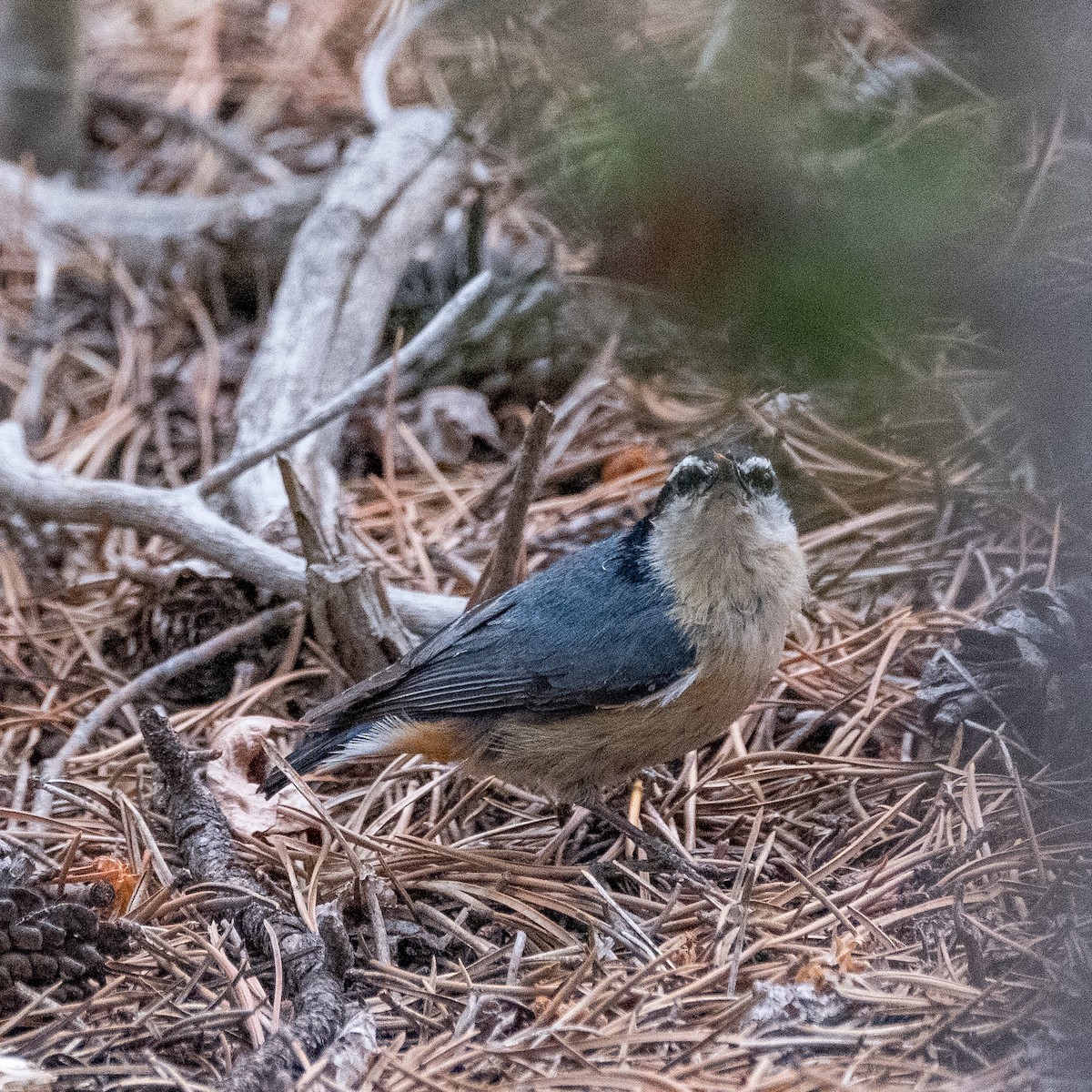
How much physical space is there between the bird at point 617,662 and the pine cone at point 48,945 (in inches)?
21.6

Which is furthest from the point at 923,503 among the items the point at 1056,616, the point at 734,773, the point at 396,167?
the point at 396,167

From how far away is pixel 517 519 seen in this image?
10.4ft

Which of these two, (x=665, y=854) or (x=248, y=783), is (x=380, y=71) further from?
(x=665, y=854)

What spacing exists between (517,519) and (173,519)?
1.06 metres

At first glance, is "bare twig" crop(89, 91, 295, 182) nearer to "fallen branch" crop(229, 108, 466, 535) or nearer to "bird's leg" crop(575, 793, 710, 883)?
"fallen branch" crop(229, 108, 466, 535)

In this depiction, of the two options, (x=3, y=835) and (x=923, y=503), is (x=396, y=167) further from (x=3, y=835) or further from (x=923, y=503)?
(x=3, y=835)

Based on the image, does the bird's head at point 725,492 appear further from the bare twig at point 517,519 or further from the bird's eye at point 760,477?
the bare twig at point 517,519

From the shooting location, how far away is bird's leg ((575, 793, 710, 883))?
2594 mm

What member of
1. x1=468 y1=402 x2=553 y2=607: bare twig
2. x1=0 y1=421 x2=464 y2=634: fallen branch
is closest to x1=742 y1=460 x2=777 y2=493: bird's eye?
→ x1=468 y1=402 x2=553 y2=607: bare twig

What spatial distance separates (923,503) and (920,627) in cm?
56

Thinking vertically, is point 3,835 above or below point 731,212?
below

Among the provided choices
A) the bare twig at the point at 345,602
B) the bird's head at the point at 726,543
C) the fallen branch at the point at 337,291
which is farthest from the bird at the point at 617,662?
the fallen branch at the point at 337,291

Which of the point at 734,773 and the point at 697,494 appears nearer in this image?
the point at 697,494

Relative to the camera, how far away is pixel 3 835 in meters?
2.61
